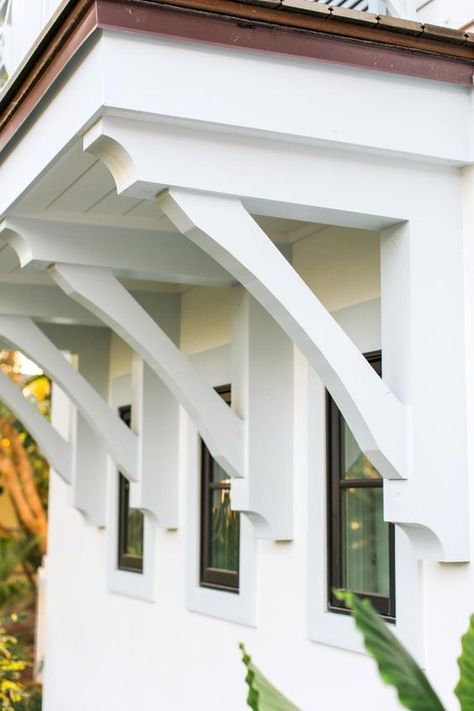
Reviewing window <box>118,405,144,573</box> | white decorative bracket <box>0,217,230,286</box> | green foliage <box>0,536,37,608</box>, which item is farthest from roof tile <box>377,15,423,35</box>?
green foliage <box>0,536,37,608</box>

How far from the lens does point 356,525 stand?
15.3 feet

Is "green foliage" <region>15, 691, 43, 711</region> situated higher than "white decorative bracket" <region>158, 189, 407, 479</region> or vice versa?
"white decorative bracket" <region>158, 189, 407, 479</region>

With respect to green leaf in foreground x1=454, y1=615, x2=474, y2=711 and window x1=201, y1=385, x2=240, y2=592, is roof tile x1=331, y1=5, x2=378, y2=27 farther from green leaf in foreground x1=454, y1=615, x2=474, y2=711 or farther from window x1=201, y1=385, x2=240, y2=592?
window x1=201, y1=385, x2=240, y2=592

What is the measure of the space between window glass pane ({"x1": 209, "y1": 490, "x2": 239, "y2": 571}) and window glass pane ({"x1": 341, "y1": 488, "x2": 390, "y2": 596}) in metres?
1.12

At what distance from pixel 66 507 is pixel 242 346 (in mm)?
3784

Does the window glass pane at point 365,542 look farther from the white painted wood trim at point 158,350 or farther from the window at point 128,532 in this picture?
the window at point 128,532

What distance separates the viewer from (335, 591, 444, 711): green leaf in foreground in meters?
2.26

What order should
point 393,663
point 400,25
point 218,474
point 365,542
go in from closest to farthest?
point 393,663, point 400,25, point 365,542, point 218,474

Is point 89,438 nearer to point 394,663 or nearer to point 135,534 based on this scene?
point 135,534

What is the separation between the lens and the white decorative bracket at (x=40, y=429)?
22.0ft

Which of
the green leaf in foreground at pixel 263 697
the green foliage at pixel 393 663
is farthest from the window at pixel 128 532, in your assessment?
the green foliage at pixel 393 663

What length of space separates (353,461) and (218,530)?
4.93 feet

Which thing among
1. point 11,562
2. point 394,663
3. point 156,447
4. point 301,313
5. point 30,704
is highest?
point 301,313

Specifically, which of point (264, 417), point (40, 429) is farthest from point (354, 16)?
point (40, 429)
